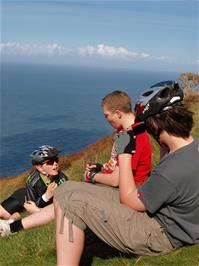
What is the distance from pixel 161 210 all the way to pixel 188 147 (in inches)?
29.9

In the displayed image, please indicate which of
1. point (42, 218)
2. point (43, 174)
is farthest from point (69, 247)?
point (43, 174)

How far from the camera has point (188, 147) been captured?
4.83 m

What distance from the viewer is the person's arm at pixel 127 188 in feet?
15.9

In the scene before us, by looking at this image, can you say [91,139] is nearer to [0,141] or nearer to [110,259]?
[0,141]

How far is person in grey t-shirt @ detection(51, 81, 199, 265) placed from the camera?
4.71 metres

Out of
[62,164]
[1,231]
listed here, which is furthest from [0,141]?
[1,231]

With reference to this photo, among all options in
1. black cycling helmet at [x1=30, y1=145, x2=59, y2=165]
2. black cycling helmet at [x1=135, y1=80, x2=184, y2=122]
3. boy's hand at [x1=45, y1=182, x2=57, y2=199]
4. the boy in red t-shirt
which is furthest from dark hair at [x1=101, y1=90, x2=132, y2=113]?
black cycling helmet at [x1=30, y1=145, x2=59, y2=165]

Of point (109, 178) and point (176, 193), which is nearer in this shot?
point (176, 193)

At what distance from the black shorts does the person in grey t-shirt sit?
4595mm

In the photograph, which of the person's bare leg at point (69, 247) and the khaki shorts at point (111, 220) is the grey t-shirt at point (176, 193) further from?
the person's bare leg at point (69, 247)

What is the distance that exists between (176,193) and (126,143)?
881mm

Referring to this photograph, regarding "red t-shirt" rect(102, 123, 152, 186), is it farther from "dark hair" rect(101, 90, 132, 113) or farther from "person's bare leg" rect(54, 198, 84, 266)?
"person's bare leg" rect(54, 198, 84, 266)

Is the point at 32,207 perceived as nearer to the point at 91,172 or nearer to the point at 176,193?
the point at 91,172

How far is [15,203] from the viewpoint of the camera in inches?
380
